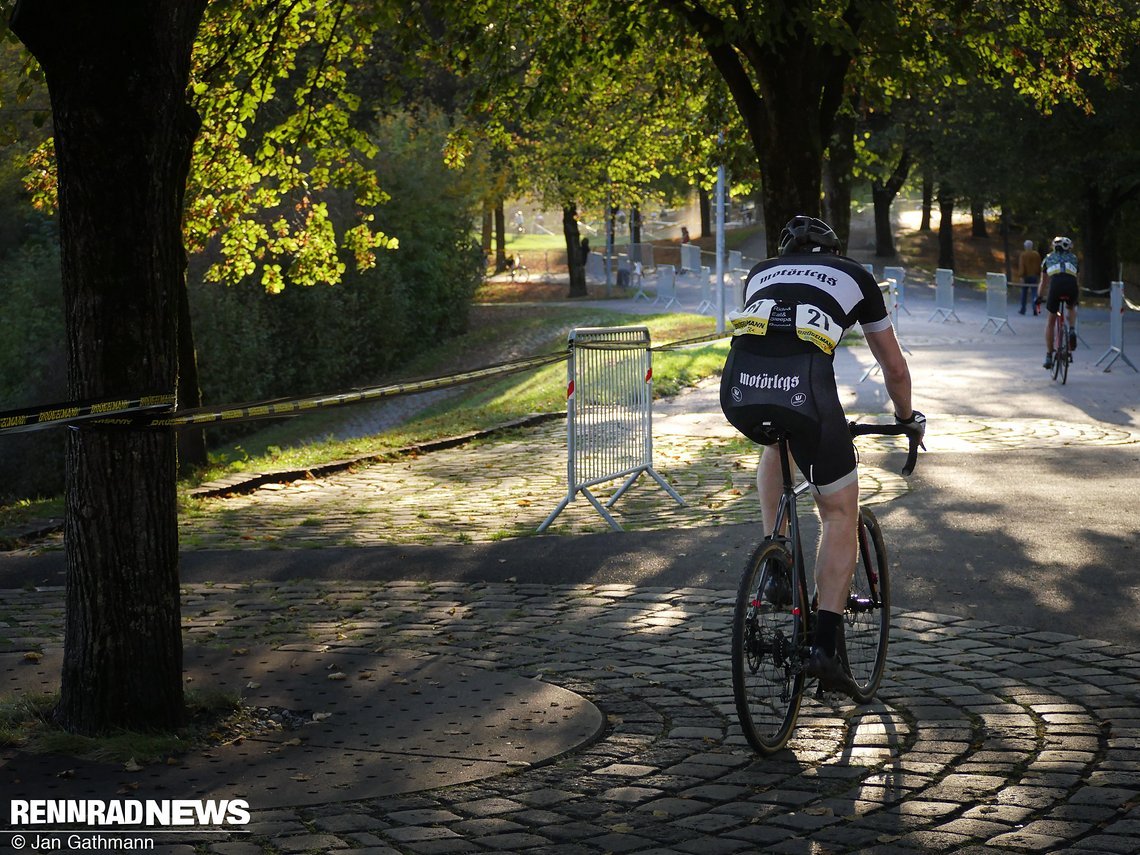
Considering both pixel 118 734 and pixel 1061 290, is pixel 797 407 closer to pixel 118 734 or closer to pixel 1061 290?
Answer: pixel 118 734

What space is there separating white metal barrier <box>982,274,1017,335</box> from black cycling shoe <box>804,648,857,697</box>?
94.9 ft

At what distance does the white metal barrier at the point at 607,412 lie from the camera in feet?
37.1

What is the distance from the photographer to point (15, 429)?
6.14m

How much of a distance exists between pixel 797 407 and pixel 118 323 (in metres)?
2.62

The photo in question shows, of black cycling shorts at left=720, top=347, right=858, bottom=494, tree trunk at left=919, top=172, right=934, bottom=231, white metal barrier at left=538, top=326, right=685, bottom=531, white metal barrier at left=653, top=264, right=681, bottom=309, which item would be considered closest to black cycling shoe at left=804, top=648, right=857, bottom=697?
black cycling shorts at left=720, top=347, right=858, bottom=494

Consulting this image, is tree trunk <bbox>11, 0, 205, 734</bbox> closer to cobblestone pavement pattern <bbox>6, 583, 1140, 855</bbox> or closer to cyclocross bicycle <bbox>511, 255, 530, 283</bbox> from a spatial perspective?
cobblestone pavement pattern <bbox>6, 583, 1140, 855</bbox>

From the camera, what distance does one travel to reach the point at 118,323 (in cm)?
594

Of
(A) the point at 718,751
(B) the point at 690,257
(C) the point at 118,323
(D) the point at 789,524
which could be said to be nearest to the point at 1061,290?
(D) the point at 789,524

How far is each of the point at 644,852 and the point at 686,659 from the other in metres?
2.60

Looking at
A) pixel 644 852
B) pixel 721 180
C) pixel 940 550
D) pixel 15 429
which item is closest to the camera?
pixel 644 852

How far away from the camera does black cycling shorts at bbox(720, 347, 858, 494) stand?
5.68 meters

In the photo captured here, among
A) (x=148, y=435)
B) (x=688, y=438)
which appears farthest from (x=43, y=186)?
(x=148, y=435)

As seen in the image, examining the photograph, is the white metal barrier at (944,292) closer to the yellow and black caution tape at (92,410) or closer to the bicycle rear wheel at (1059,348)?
the bicycle rear wheel at (1059,348)

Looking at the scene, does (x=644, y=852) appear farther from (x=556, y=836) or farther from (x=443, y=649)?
(x=443, y=649)
